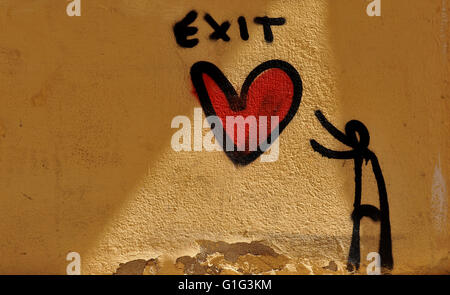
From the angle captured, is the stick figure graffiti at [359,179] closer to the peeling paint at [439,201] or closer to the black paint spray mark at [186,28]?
the peeling paint at [439,201]

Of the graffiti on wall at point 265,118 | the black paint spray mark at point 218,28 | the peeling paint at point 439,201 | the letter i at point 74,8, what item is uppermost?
the letter i at point 74,8

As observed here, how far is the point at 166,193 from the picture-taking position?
2350 millimetres

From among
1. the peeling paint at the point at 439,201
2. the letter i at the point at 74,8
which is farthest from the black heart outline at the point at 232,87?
the peeling paint at the point at 439,201

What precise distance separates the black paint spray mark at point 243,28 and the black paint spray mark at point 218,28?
69 mm

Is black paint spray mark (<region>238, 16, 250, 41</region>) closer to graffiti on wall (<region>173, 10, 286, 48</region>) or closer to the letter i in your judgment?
graffiti on wall (<region>173, 10, 286, 48</region>)

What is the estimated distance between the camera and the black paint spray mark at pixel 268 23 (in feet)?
7.57

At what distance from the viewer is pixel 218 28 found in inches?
90.9

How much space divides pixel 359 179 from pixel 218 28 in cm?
121

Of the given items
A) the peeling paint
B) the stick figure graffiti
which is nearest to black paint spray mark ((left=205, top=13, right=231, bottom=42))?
the stick figure graffiti

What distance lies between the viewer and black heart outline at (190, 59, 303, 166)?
233 cm
